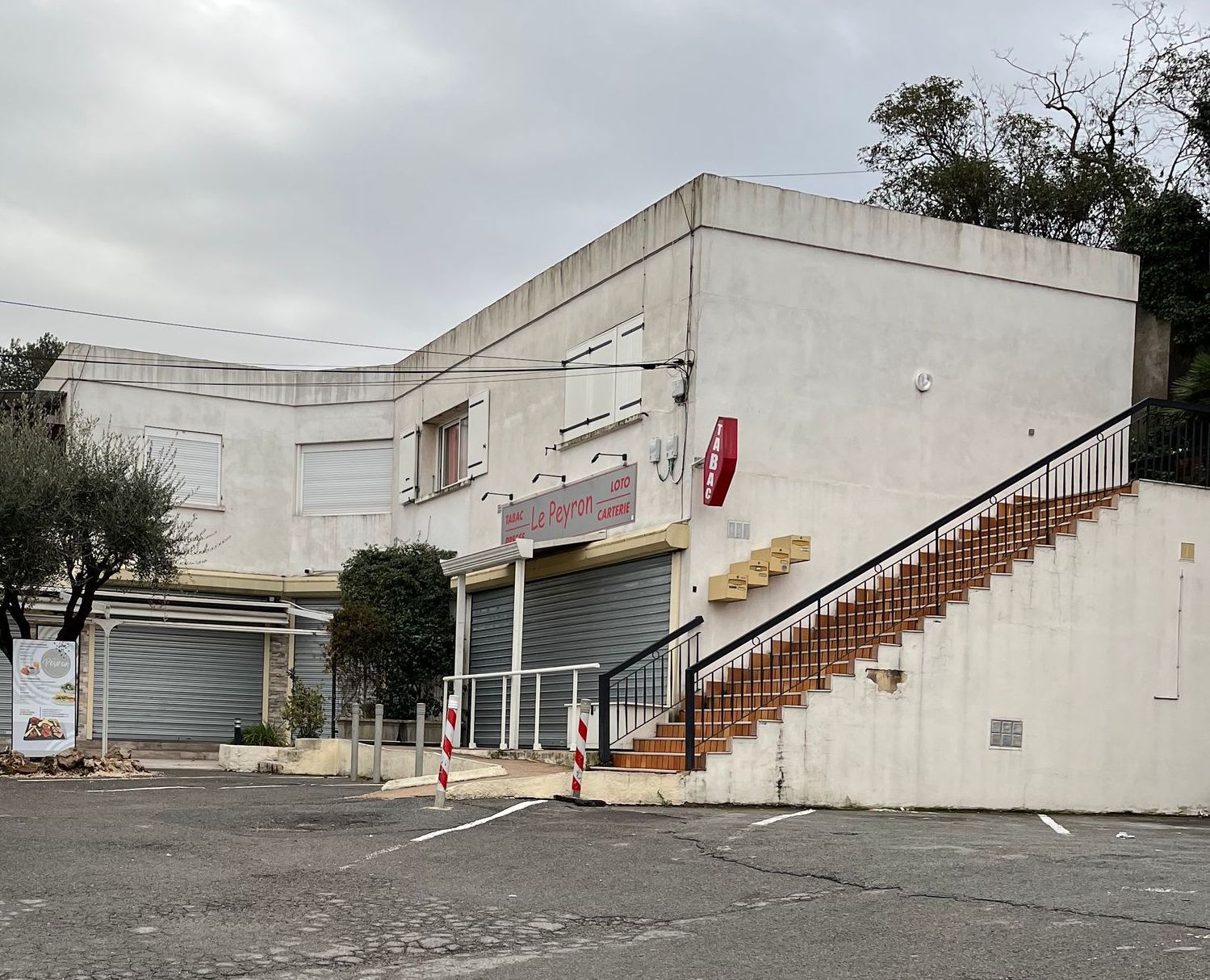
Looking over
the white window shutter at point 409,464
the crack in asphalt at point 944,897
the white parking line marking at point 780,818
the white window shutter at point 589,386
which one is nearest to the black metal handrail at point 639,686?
the white parking line marking at point 780,818

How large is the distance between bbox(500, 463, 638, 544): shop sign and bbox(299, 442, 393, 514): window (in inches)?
239

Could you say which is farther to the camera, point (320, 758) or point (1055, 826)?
point (320, 758)

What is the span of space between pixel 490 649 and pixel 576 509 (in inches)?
138

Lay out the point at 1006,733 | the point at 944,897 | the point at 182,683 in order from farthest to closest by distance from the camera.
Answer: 1. the point at 182,683
2. the point at 1006,733
3. the point at 944,897

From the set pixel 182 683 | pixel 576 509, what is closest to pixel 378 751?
pixel 576 509

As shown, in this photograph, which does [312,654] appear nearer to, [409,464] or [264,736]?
[264,736]

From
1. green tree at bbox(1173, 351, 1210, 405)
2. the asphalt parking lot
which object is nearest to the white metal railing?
the asphalt parking lot

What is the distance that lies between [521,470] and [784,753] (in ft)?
27.3

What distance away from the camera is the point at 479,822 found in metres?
12.7

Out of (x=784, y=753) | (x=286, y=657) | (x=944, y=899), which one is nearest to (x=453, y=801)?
(x=784, y=753)

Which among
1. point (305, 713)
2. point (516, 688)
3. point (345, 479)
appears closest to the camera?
point (516, 688)

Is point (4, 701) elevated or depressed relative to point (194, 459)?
depressed

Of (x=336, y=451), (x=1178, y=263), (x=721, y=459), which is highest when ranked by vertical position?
(x=1178, y=263)

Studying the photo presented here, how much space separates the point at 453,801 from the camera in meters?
14.9
